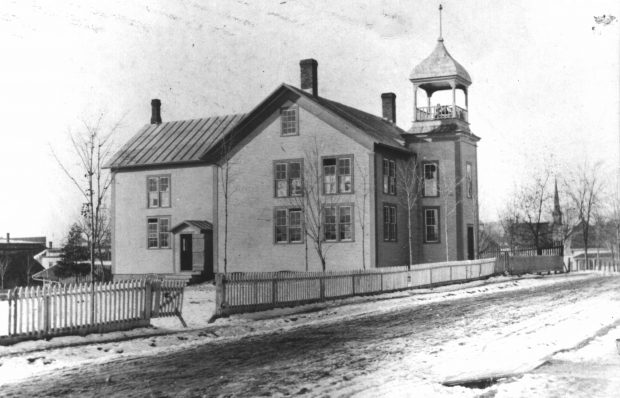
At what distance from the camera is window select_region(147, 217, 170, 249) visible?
38719 millimetres

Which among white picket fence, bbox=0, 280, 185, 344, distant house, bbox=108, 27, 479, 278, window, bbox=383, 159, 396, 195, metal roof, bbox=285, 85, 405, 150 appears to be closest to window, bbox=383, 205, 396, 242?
distant house, bbox=108, 27, 479, 278

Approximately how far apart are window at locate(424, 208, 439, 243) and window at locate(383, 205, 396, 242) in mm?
2630

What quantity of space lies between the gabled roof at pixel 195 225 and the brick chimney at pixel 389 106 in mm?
14190

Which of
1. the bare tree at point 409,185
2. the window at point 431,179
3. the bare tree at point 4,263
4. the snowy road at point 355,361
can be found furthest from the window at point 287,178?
the bare tree at point 4,263

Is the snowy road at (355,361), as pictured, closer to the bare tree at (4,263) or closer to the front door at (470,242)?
the front door at (470,242)

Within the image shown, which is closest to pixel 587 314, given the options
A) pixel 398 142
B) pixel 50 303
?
pixel 50 303

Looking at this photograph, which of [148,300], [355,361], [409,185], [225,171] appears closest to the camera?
[355,361]

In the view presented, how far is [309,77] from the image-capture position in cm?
3688

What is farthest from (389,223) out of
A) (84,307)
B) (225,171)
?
(84,307)

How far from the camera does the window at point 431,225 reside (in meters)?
37.2

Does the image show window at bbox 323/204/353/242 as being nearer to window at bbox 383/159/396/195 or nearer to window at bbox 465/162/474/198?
window at bbox 383/159/396/195

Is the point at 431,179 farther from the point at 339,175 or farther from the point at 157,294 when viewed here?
the point at 157,294

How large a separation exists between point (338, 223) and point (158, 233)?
35.8 ft

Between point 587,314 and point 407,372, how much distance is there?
930 cm
